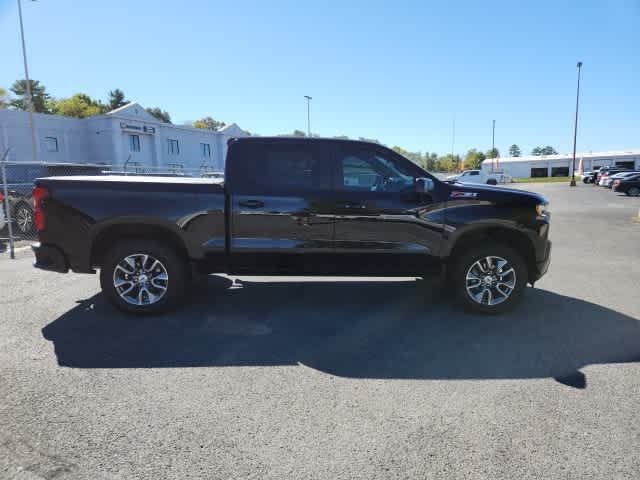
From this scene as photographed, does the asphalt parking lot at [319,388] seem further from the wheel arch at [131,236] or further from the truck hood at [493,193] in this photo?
the truck hood at [493,193]

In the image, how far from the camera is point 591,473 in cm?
243

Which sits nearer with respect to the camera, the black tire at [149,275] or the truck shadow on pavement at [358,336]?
the truck shadow on pavement at [358,336]

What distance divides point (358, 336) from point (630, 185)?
1261 inches

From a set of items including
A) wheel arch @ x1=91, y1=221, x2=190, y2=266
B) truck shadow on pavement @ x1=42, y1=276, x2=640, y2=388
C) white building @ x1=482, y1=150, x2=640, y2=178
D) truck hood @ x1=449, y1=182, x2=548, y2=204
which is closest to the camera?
truck shadow on pavement @ x1=42, y1=276, x2=640, y2=388

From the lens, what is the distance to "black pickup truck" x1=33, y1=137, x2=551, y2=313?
4859 mm

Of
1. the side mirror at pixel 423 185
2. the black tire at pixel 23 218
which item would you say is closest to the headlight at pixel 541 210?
the side mirror at pixel 423 185

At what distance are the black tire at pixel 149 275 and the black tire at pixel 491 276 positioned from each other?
324cm

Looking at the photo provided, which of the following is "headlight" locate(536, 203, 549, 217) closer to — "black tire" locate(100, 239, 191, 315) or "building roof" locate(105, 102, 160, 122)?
"black tire" locate(100, 239, 191, 315)

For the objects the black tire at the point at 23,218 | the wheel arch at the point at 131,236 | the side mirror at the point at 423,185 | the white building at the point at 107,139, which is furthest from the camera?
the white building at the point at 107,139

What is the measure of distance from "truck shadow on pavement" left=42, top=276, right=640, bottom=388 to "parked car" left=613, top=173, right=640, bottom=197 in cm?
2894

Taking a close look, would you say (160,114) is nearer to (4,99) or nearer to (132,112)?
(4,99)

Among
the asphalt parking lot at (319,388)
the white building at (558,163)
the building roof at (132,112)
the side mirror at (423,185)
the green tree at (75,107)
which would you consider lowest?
the asphalt parking lot at (319,388)

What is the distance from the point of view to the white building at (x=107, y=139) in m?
32.8

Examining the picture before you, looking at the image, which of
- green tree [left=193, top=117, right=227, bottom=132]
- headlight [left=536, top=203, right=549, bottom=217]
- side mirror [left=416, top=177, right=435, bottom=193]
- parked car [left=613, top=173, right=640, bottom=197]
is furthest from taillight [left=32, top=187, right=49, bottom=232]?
green tree [left=193, top=117, right=227, bottom=132]
